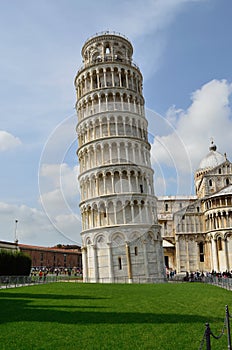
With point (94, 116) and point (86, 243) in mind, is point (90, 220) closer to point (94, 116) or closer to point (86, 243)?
point (86, 243)

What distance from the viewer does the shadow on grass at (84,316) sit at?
14023 millimetres

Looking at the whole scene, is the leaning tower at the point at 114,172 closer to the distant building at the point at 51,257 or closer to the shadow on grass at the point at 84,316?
the shadow on grass at the point at 84,316

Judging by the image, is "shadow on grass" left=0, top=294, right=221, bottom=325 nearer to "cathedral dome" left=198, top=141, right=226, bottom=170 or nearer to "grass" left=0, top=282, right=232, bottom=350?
"grass" left=0, top=282, right=232, bottom=350

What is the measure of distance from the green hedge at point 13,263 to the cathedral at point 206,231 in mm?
32132

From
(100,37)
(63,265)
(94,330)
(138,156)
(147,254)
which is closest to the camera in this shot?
(94,330)

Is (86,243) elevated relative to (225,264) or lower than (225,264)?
elevated

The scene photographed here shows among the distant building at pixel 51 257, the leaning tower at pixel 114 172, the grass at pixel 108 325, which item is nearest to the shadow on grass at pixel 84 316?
the grass at pixel 108 325

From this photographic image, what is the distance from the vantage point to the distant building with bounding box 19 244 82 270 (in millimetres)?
100562

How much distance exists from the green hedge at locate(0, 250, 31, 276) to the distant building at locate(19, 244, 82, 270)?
47.1 metres

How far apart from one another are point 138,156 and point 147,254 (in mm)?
13417

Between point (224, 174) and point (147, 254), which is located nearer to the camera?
point (147, 254)

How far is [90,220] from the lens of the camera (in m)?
48.5

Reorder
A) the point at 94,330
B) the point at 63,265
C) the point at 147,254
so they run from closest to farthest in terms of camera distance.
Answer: the point at 94,330 < the point at 147,254 < the point at 63,265

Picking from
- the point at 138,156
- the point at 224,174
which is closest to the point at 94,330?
the point at 138,156
